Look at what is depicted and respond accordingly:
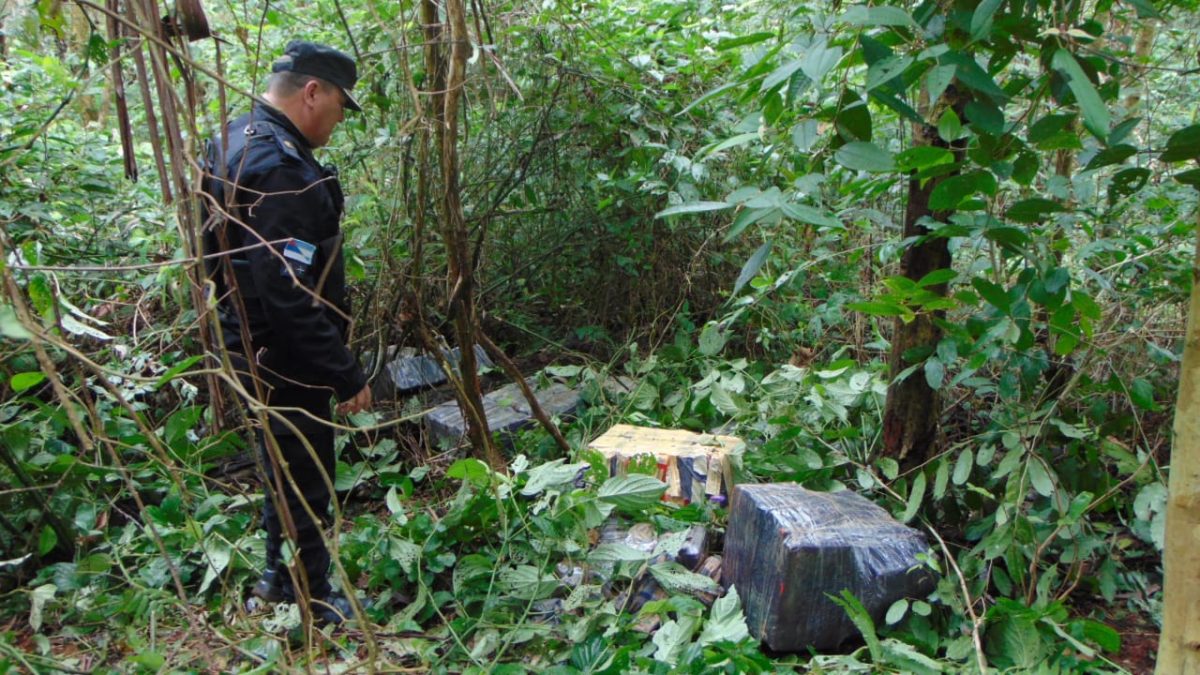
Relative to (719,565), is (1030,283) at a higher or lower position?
higher

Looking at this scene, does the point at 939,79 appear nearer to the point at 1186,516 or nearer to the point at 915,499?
the point at 1186,516

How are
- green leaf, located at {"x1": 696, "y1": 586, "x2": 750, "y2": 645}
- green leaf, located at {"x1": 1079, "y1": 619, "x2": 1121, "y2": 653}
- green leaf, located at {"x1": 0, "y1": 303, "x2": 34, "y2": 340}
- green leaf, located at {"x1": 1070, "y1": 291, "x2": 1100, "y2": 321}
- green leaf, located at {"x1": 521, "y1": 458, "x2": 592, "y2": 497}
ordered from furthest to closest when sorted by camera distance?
1. green leaf, located at {"x1": 521, "y1": 458, "x2": 592, "y2": 497}
2. green leaf, located at {"x1": 696, "y1": 586, "x2": 750, "y2": 645}
3. green leaf, located at {"x1": 1079, "y1": 619, "x2": 1121, "y2": 653}
4. green leaf, located at {"x1": 1070, "y1": 291, "x2": 1100, "y2": 321}
5. green leaf, located at {"x1": 0, "y1": 303, "x2": 34, "y2": 340}

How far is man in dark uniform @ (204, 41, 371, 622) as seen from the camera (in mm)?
2740

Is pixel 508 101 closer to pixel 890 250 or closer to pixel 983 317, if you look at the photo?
pixel 890 250

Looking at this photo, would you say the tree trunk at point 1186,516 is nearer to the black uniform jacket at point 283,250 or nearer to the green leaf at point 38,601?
the black uniform jacket at point 283,250

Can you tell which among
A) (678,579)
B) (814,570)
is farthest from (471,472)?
(814,570)

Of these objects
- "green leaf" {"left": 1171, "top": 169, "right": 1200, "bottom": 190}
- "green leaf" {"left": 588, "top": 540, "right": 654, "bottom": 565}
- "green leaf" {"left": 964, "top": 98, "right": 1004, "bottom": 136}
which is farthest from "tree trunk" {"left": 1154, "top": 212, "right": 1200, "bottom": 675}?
"green leaf" {"left": 588, "top": 540, "right": 654, "bottom": 565}

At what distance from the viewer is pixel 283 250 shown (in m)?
2.73

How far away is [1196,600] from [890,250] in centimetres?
174

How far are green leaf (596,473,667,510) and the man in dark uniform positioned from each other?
91cm

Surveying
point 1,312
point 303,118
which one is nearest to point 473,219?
point 303,118

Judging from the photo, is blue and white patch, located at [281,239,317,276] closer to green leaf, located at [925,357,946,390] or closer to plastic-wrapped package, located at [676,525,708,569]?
plastic-wrapped package, located at [676,525,708,569]

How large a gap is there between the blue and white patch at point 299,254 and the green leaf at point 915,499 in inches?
84.3

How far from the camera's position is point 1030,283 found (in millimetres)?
2334
